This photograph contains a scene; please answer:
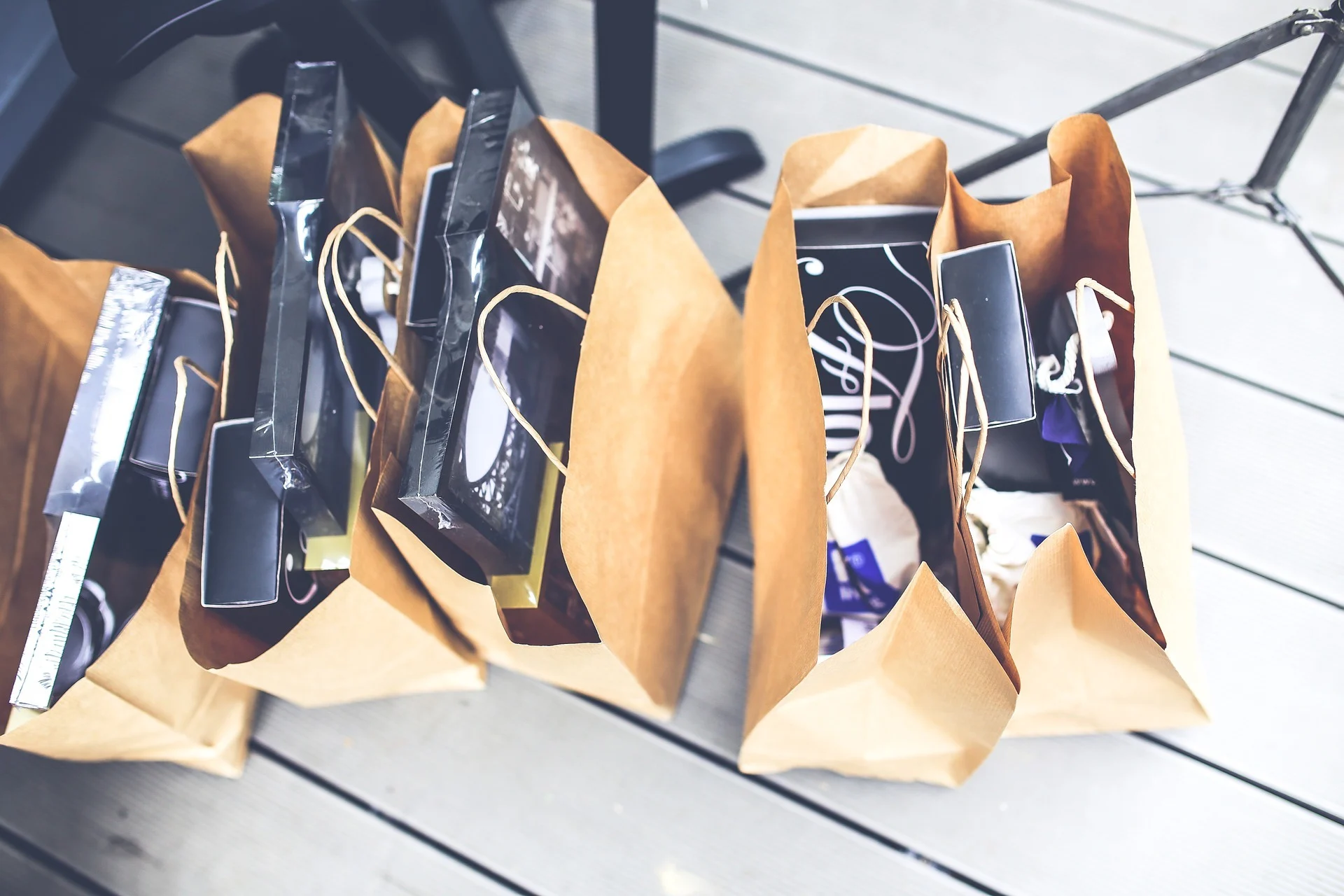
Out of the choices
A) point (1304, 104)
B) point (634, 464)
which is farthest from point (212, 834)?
point (1304, 104)

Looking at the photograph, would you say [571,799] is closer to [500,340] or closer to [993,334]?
[500,340]

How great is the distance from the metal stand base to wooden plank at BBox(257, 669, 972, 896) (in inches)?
21.6

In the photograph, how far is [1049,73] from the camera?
3.08 feet

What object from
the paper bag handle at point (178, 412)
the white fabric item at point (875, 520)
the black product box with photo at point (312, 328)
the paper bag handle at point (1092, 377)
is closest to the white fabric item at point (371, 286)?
the black product box with photo at point (312, 328)

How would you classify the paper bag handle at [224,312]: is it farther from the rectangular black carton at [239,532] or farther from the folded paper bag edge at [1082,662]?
the folded paper bag edge at [1082,662]

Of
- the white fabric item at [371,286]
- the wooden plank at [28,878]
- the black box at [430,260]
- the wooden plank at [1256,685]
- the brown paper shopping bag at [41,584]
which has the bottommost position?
the wooden plank at [28,878]

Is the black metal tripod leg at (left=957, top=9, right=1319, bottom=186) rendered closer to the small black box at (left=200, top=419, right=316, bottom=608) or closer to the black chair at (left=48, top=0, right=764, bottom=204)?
the black chair at (left=48, top=0, right=764, bottom=204)

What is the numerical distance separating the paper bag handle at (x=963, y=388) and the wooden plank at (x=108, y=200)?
769 mm

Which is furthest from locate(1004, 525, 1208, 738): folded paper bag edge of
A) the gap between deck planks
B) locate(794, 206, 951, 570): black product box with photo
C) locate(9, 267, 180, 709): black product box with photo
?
the gap between deck planks

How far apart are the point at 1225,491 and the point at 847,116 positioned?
53cm

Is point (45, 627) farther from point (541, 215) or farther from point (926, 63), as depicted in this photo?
point (926, 63)

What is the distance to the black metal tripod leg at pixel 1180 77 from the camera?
0.54 meters

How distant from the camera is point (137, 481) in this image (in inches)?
25.3

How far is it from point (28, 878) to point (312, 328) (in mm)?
573
